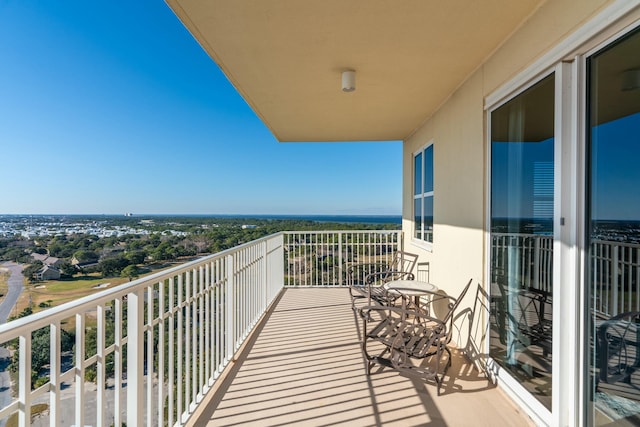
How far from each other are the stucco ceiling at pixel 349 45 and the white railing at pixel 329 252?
2764mm

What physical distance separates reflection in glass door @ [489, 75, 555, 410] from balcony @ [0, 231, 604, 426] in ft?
0.67

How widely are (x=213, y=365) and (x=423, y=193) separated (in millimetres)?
3615

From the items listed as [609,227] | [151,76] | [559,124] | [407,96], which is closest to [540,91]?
[559,124]

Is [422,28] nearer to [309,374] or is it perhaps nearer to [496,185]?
[496,185]

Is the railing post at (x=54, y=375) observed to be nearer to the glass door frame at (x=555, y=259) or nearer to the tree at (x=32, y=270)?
the glass door frame at (x=555, y=259)

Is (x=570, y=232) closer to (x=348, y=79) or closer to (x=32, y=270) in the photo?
(x=348, y=79)

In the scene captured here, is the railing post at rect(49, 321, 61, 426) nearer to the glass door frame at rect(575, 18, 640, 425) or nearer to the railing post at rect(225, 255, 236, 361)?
the railing post at rect(225, 255, 236, 361)

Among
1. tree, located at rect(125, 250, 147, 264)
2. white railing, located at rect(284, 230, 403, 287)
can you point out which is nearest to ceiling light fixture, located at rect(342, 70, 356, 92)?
tree, located at rect(125, 250, 147, 264)

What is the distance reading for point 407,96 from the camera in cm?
342

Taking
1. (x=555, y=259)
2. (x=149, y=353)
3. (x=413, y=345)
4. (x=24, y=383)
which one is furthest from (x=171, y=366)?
(x=555, y=259)

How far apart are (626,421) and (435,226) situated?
8.65 ft

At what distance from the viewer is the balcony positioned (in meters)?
1.12

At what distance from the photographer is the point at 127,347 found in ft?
4.93

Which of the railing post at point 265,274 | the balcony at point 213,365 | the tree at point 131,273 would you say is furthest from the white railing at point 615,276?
the railing post at point 265,274
